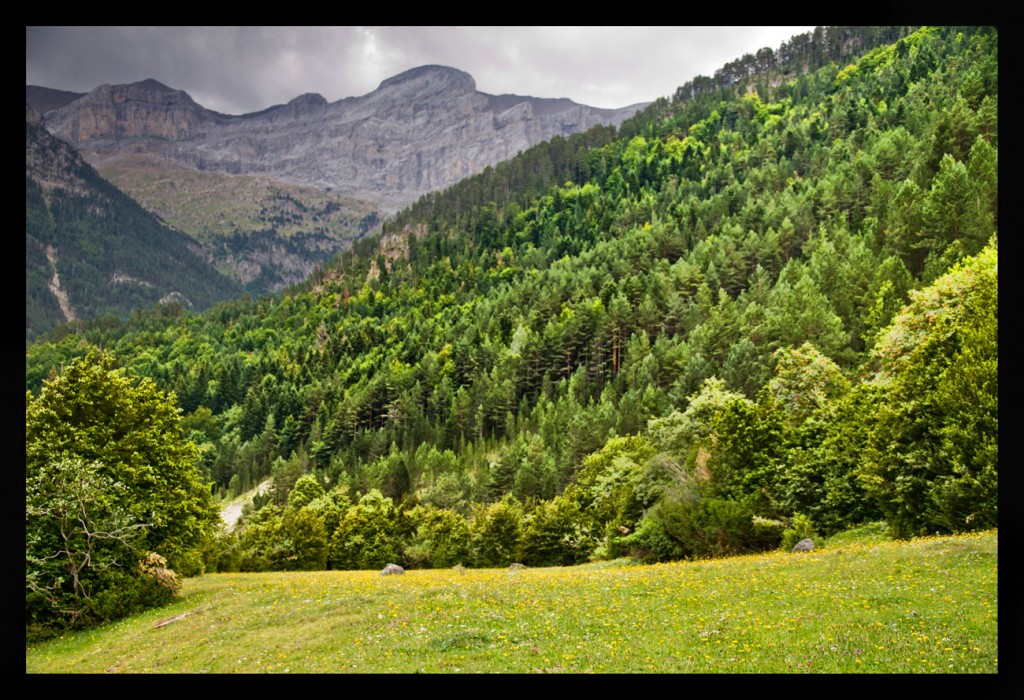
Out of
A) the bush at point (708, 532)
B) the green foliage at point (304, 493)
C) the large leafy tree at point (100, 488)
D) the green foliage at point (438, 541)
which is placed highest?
the large leafy tree at point (100, 488)

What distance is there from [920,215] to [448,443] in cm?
6017

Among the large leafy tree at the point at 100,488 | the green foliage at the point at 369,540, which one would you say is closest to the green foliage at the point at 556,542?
the green foliage at the point at 369,540

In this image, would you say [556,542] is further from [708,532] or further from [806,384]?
[806,384]

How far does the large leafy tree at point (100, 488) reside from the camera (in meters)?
23.2

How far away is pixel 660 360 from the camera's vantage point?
81.9m

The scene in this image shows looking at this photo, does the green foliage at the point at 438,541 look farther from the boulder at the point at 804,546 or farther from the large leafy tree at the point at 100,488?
the boulder at the point at 804,546

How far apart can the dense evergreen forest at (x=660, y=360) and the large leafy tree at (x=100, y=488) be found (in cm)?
374

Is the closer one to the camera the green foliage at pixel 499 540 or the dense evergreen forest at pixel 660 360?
the dense evergreen forest at pixel 660 360

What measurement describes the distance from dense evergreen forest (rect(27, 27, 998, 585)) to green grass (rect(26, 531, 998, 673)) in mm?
7310

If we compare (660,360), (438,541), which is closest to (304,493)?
(438,541)

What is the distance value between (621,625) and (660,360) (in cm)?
6460

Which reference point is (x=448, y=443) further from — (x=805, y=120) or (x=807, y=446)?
(x=805, y=120)
